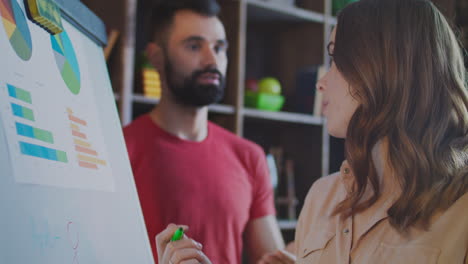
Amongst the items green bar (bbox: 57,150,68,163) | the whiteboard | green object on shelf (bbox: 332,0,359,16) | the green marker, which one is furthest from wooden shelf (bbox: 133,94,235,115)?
green bar (bbox: 57,150,68,163)

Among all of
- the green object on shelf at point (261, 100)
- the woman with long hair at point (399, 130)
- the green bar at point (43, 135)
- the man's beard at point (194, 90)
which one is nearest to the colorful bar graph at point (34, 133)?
the green bar at point (43, 135)

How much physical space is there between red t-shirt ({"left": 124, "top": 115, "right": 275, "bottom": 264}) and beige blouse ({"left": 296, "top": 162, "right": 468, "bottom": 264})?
0.59m

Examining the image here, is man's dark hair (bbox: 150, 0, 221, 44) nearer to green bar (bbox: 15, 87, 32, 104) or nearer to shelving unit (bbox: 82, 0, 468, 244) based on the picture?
shelving unit (bbox: 82, 0, 468, 244)

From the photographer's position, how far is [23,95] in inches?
31.0

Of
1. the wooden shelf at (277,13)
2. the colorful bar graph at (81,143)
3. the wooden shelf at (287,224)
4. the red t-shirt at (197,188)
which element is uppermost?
the wooden shelf at (277,13)

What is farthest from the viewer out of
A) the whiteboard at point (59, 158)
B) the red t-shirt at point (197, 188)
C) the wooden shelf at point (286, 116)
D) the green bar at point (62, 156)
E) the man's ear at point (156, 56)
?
the wooden shelf at point (286, 116)

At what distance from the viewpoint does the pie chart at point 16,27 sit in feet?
2.57

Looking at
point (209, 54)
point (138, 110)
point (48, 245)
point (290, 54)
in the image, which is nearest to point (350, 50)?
point (48, 245)

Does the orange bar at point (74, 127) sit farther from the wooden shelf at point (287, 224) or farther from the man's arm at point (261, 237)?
the wooden shelf at point (287, 224)

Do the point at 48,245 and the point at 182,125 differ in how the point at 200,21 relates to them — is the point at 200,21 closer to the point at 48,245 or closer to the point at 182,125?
the point at 182,125

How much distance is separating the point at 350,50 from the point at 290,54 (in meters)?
1.96

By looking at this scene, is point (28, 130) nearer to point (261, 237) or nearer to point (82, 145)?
point (82, 145)

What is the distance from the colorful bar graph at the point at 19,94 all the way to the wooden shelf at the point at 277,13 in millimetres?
1853

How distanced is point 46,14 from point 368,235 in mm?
718
